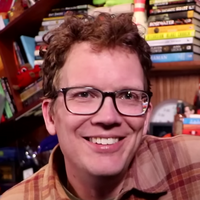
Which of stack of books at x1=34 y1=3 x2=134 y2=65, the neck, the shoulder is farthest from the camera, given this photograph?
stack of books at x1=34 y1=3 x2=134 y2=65

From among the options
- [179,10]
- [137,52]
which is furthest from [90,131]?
[179,10]

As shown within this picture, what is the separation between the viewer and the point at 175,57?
156 cm

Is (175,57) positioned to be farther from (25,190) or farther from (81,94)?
(25,190)

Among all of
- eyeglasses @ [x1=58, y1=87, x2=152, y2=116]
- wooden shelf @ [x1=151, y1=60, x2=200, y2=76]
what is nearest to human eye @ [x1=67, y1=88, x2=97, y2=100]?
eyeglasses @ [x1=58, y1=87, x2=152, y2=116]

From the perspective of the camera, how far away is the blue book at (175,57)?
154 centimetres

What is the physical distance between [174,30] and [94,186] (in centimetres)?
91

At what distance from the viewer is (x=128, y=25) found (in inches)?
44.0

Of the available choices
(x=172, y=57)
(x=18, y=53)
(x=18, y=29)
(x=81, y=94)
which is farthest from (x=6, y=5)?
(x=81, y=94)

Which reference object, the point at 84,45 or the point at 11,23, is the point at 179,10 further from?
the point at 11,23

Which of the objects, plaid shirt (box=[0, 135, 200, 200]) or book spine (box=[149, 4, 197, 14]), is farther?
book spine (box=[149, 4, 197, 14])

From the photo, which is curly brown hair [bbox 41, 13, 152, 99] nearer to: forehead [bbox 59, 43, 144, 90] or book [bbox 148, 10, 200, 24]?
forehead [bbox 59, 43, 144, 90]

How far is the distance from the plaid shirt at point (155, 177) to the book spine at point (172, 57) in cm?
52

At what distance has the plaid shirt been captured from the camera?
1048 millimetres

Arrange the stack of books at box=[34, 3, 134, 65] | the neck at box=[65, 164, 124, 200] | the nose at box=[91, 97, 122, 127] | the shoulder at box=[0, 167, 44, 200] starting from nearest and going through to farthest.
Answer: the nose at box=[91, 97, 122, 127] < the neck at box=[65, 164, 124, 200] < the shoulder at box=[0, 167, 44, 200] < the stack of books at box=[34, 3, 134, 65]
